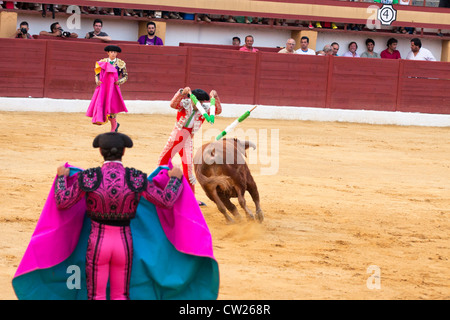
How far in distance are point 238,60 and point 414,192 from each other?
6456 millimetres

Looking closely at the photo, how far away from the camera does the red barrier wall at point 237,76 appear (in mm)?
12352

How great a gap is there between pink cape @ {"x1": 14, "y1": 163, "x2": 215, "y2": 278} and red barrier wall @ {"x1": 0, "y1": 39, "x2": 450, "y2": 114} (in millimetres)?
9084

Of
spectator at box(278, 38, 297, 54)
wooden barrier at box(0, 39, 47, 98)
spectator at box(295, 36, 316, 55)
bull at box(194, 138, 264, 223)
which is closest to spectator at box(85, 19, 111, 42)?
wooden barrier at box(0, 39, 47, 98)

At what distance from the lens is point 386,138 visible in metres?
12.1

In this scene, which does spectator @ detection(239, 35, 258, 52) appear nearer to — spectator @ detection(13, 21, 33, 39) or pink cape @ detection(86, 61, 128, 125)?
spectator @ detection(13, 21, 33, 39)

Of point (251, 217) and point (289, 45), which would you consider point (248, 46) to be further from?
point (251, 217)

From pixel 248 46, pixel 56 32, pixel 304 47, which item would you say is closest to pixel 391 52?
pixel 304 47

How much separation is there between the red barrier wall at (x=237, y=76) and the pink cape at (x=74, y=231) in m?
9.08

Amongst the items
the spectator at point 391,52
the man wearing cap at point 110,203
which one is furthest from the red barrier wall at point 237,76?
the man wearing cap at point 110,203

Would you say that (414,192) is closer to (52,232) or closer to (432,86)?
(52,232)

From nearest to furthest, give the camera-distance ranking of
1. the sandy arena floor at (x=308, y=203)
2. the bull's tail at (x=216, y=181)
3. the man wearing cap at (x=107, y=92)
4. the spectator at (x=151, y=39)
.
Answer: the sandy arena floor at (x=308, y=203) → the bull's tail at (x=216, y=181) → the man wearing cap at (x=107, y=92) → the spectator at (x=151, y=39)

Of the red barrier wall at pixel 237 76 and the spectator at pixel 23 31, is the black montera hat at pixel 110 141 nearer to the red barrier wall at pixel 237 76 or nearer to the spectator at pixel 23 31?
the red barrier wall at pixel 237 76

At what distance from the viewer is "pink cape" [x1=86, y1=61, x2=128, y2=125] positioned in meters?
9.82
